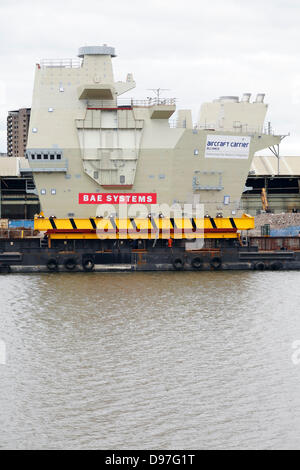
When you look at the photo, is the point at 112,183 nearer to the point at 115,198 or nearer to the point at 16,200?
the point at 115,198

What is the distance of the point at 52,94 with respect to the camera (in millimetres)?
41906

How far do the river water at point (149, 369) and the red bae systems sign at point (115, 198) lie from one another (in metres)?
9.05

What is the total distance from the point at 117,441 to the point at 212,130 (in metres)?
30.4

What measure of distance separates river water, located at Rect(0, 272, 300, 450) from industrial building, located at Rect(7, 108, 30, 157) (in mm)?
138344

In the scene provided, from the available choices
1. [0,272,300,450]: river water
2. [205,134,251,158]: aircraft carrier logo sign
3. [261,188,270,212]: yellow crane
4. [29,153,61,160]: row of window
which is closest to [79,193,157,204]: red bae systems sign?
[29,153,61,160]: row of window

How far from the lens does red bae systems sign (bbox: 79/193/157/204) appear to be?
41.9 meters

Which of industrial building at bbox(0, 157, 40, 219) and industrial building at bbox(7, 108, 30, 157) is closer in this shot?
industrial building at bbox(0, 157, 40, 219)

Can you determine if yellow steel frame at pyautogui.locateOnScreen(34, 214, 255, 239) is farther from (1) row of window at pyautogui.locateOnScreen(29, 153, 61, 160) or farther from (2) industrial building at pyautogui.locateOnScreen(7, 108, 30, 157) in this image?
(2) industrial building at pyautogui.locateOnScreen(7, 108, 30, 157)

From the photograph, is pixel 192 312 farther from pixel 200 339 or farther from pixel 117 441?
pixel 117 441

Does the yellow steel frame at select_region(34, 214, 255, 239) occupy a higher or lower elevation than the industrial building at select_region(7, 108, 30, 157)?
lower

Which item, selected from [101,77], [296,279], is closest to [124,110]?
[101,77]

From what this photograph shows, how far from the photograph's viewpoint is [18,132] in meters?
170
